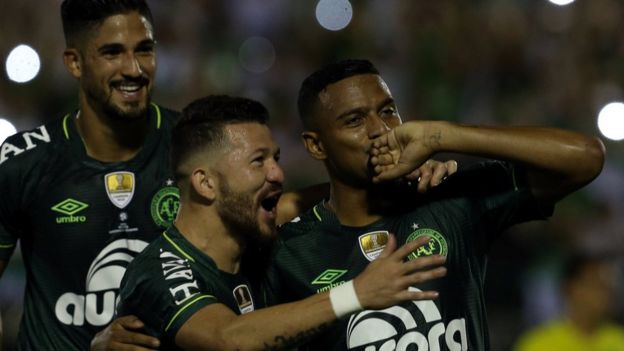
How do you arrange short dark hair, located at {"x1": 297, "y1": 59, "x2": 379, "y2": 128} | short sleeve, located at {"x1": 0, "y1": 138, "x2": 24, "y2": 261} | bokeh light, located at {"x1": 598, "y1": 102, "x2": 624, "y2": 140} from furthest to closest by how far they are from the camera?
bokeh light, located at {"x1": 598, "y1": 102, "x2": 624, "y2": 140} < short sleeve, located at {"x1": 0, "y1": 138, "x2": 24, "y2": 261} < short dark hair, located at {"x1": 297, "y1": 59, "x2": 379, "y2": 128}

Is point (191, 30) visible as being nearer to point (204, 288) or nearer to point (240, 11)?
point (240, 11)

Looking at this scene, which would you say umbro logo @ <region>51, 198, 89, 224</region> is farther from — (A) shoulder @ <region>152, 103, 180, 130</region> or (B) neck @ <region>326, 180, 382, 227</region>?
(B) neck @ <region>326, 180, 382, 227</region>

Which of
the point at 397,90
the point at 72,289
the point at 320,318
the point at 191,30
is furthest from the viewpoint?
the point at 191,30

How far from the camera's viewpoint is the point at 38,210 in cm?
503

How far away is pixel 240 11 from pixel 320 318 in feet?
21.0

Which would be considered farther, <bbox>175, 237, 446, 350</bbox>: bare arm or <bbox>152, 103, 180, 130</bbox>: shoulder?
<bbox>152, 103, 180, 130</bbox>: shoulder

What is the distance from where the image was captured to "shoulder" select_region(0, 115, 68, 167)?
5.01 metres

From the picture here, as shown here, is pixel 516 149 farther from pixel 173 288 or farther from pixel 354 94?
pixel 173 288

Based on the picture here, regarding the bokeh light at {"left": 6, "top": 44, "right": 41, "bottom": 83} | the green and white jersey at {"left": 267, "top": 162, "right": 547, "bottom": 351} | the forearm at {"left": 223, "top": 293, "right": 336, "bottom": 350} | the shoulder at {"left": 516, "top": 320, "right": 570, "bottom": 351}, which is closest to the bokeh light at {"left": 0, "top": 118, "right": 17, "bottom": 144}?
the bokeh light at {"left": 6, "top": 44, "right": 41, "bottom": 83}

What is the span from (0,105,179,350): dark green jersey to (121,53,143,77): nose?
38 cm

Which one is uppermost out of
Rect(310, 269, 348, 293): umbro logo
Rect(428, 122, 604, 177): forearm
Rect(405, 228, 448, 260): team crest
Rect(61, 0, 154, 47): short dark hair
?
Rect(61, 0, 154, 47): short dark hair

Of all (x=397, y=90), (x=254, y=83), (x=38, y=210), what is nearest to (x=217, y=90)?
Answer: (x=254, y=83)

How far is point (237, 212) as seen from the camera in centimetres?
436

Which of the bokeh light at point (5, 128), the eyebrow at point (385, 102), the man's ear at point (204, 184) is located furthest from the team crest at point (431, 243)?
the bokeh light at point (5, 128)
